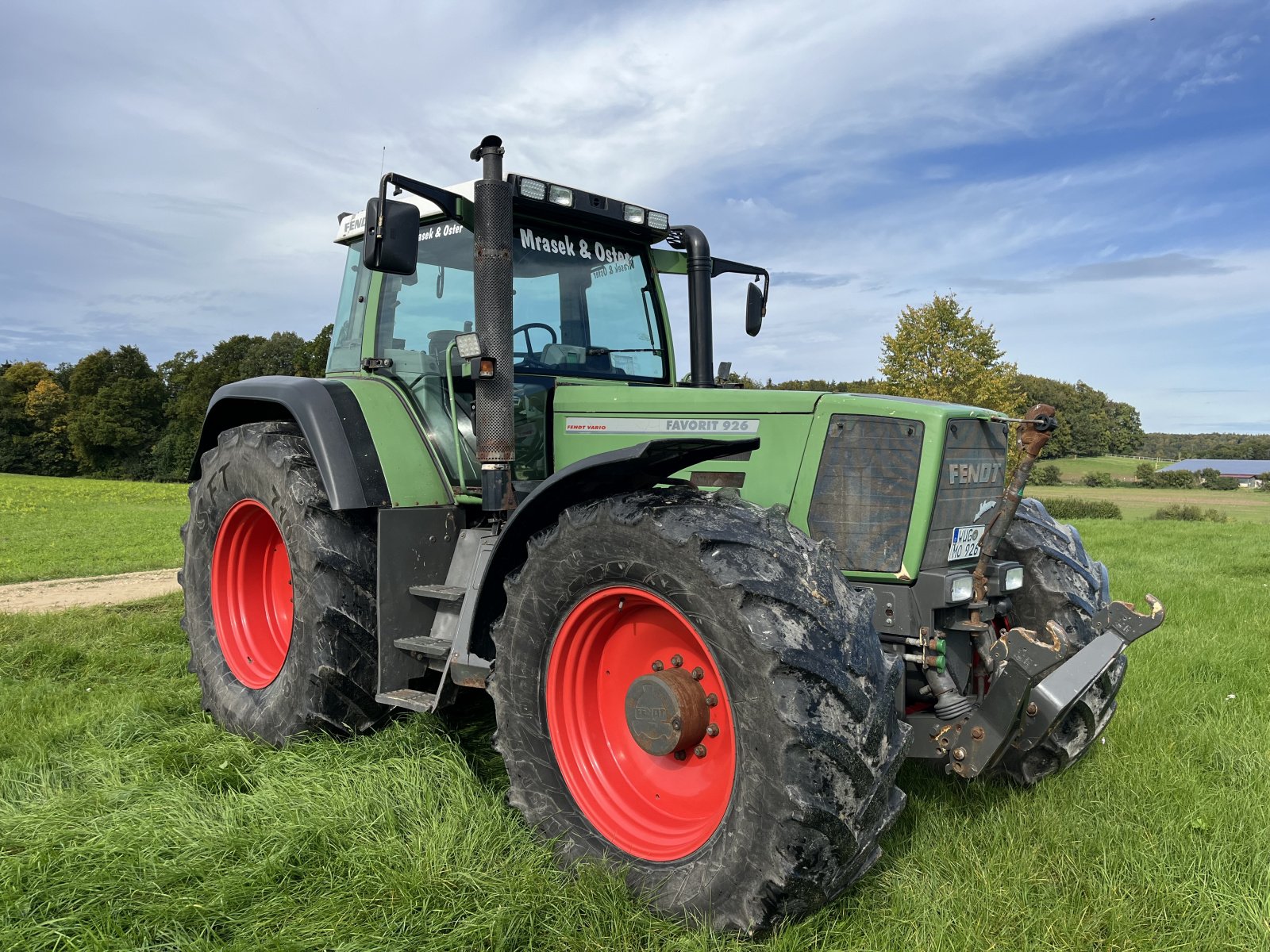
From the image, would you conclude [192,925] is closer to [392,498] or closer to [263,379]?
[392,498]

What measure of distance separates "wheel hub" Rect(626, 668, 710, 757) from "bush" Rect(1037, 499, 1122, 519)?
2213 cm

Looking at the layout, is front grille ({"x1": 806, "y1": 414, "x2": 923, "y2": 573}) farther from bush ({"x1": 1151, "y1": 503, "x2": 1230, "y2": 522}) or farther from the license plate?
bush ({"x1": 1151, "y1": 503, "x2": 1230, "y2": 522})

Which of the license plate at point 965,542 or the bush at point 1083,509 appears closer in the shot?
the license plate at point 965,542

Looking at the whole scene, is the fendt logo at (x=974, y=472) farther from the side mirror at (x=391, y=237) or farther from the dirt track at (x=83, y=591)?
the dirt track at (x=83, y=591)

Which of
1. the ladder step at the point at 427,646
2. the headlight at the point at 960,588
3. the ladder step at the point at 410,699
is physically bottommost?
the ladder step at the point at 410,699

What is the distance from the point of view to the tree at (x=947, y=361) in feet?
68.2

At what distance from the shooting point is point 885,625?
3.23 meters

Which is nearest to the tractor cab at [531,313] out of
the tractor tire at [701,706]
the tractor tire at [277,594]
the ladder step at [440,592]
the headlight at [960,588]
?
the ladder step at [440,592]

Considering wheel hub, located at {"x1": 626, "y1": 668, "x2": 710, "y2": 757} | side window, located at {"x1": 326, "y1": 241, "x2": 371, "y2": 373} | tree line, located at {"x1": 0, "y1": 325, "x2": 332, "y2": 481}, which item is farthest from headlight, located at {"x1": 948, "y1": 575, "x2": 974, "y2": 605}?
tree line, located at {"x1": 0, "y1": 325, "x2": 332, "y2": 481}

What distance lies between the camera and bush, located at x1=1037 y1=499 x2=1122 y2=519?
23.2 metres

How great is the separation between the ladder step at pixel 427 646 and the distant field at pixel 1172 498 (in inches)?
739

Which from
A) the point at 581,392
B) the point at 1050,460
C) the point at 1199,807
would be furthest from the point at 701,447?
the point at 1050,460

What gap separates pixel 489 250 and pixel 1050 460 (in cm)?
4038

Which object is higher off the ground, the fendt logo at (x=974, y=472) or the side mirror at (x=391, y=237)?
the side mirror at (x=391, y=237)
